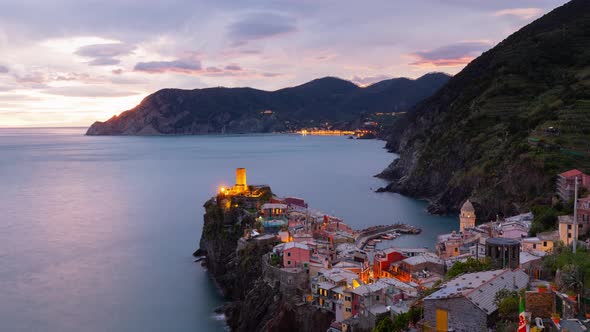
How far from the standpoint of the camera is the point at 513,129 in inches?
2308

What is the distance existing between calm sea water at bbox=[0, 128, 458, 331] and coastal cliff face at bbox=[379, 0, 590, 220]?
4.30 metres

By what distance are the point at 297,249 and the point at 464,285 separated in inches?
486

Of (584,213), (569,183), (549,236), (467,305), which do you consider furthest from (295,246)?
(569,183)

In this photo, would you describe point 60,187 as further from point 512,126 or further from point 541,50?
point 541,50

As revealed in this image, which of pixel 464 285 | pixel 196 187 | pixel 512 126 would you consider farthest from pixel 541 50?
pixel 464 285

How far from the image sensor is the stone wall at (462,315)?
14312mm

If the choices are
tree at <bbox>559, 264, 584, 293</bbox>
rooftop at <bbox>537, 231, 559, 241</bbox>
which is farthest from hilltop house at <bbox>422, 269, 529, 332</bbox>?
rooftop at <bbox>537, 231, 559, 241</bbox>

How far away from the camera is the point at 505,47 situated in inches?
3553

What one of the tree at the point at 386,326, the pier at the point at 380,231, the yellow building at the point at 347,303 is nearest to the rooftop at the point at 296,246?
the yellow building at the point at 347,303

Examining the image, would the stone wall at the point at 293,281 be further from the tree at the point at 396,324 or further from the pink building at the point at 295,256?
the tree at the point at 396,324

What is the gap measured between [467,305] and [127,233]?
41255 mm

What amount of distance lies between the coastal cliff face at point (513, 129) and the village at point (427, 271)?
705cm

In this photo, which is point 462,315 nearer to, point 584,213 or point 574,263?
point 574,263

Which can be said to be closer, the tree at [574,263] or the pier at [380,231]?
the tree at [574,263]
